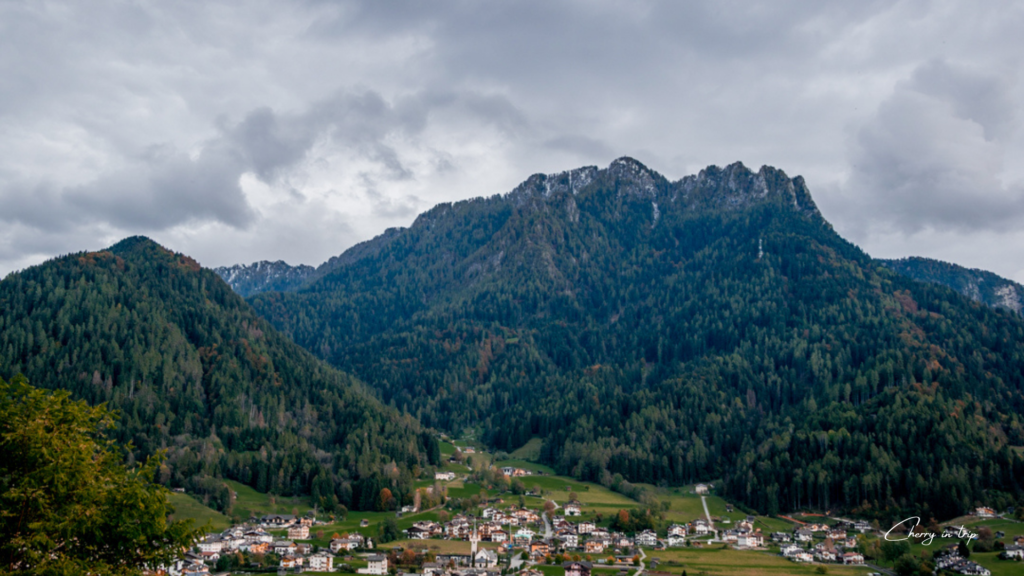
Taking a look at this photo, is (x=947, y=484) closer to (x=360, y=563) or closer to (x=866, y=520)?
(x=866, y=520)

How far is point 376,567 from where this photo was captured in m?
109

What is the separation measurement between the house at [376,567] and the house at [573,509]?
66093mm

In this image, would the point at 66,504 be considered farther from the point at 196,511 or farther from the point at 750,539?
the point at 196,511

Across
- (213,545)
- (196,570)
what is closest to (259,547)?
(213,545)

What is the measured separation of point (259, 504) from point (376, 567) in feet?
218

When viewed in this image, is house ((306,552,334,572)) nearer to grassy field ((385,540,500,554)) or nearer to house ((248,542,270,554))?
house ((248,542,270,554))

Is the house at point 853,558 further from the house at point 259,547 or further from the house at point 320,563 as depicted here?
the house at point 259,547

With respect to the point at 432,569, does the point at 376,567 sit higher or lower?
higher

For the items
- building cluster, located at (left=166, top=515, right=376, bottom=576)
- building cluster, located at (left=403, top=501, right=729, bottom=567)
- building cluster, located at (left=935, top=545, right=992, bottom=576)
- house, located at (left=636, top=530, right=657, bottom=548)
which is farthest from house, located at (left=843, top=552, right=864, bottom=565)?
building cluster, located at (left=166, top=515, right=376, bottom=576)

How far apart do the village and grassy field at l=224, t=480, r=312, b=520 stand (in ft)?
22.4

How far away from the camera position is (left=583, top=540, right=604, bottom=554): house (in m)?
131

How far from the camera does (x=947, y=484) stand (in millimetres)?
160000

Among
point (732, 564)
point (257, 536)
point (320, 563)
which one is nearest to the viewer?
point (320, 563)

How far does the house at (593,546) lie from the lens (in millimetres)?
131375
